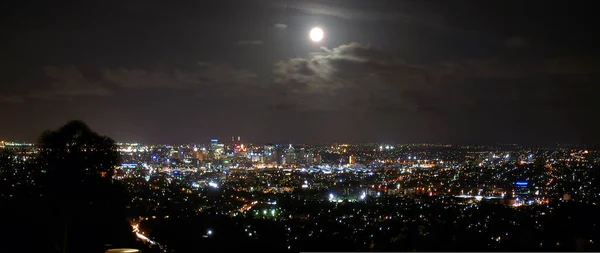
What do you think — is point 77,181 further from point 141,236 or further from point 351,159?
point 351,159

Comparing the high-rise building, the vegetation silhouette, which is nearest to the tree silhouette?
the vegetation silhouette

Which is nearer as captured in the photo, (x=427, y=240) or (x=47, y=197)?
(x=47, y=197)

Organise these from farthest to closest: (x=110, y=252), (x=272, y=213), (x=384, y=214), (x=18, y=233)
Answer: (x=272, y=213) → (x=384, y=214) → (x=18, y=233) → (x=110, y=252)

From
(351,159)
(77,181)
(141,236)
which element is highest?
(351,159)

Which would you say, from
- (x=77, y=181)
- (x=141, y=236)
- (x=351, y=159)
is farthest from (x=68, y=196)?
(x=351, y=159)

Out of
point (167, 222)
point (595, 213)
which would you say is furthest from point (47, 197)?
point (595, 213)

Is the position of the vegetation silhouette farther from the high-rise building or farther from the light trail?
the high-rise building

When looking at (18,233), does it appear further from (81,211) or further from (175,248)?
(175,248)

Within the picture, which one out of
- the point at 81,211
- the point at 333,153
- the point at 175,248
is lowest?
the point at 175,248
